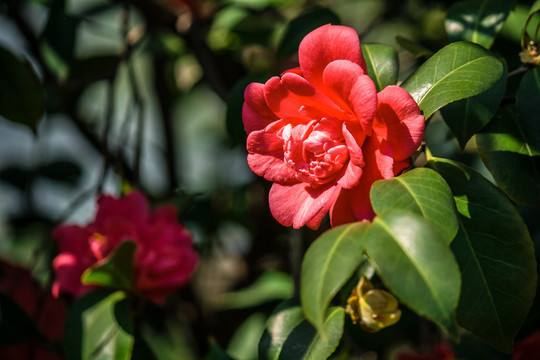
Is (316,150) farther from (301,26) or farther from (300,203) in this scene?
(301,26)

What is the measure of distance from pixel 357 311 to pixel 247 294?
72 centimetres

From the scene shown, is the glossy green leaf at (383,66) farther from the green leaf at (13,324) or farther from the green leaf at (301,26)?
the green leaf at (13,324)

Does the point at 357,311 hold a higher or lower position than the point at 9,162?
higher

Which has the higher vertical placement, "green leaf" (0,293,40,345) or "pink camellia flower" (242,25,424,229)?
"pink camellia flower" (242,25,424,229)

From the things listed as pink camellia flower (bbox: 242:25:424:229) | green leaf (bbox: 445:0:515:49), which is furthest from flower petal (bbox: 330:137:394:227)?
green leaf (bbox: 445:0:515:49)

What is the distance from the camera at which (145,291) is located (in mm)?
955

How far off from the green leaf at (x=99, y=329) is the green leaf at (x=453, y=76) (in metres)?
0.55

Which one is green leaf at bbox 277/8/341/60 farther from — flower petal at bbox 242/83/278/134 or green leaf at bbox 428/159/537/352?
green leaf at bbox 428/159/537/352

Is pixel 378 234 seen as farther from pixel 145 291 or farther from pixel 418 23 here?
pixel 418 23

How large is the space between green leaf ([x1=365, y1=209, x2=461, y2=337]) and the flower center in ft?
0.43

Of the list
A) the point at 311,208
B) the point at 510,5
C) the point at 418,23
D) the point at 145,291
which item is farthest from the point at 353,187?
the point at 418,23

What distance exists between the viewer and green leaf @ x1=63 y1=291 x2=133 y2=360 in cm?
87

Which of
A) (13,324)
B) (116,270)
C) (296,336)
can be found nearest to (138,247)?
(116,270)

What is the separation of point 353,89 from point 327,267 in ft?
0.64
